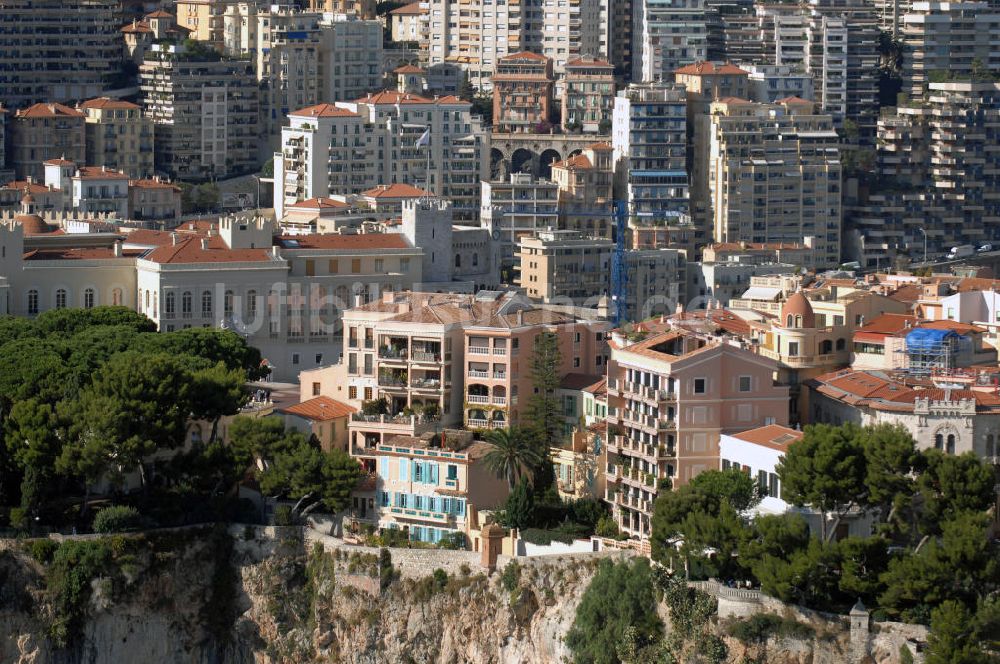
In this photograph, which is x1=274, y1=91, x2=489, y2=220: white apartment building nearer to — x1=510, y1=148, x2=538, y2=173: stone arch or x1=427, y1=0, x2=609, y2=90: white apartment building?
x1=510, y1=148, x2=538, y2=173: stone arch

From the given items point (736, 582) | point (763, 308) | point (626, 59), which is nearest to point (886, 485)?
point (736, 582)

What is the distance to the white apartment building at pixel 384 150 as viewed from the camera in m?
132

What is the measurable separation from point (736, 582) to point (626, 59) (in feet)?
305

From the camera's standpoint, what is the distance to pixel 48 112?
461 ft

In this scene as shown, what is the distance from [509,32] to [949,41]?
21629mm

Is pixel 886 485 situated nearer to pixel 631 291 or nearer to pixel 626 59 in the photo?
pixel 631 291

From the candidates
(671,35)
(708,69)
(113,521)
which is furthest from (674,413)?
(671,35)

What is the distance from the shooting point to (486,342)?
251 feet

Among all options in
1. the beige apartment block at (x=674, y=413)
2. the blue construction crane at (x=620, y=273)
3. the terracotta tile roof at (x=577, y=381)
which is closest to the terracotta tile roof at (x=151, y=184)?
the blue construction crane at (x=620, y=273)

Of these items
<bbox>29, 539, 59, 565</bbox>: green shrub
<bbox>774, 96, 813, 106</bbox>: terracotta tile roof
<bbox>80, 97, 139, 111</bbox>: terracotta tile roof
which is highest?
<bbox>774, 96, 813, 106</bbox>: terracotta tile roof

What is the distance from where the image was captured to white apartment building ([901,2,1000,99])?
155500mm

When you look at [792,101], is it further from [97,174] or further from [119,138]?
[97,174]

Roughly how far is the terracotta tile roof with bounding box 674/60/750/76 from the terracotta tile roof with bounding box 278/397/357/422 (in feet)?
211

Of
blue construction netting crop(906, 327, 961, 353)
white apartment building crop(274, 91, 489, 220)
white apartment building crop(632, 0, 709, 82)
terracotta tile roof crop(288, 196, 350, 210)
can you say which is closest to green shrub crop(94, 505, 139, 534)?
blue construction netting crop(906, 327, 961, 353)
